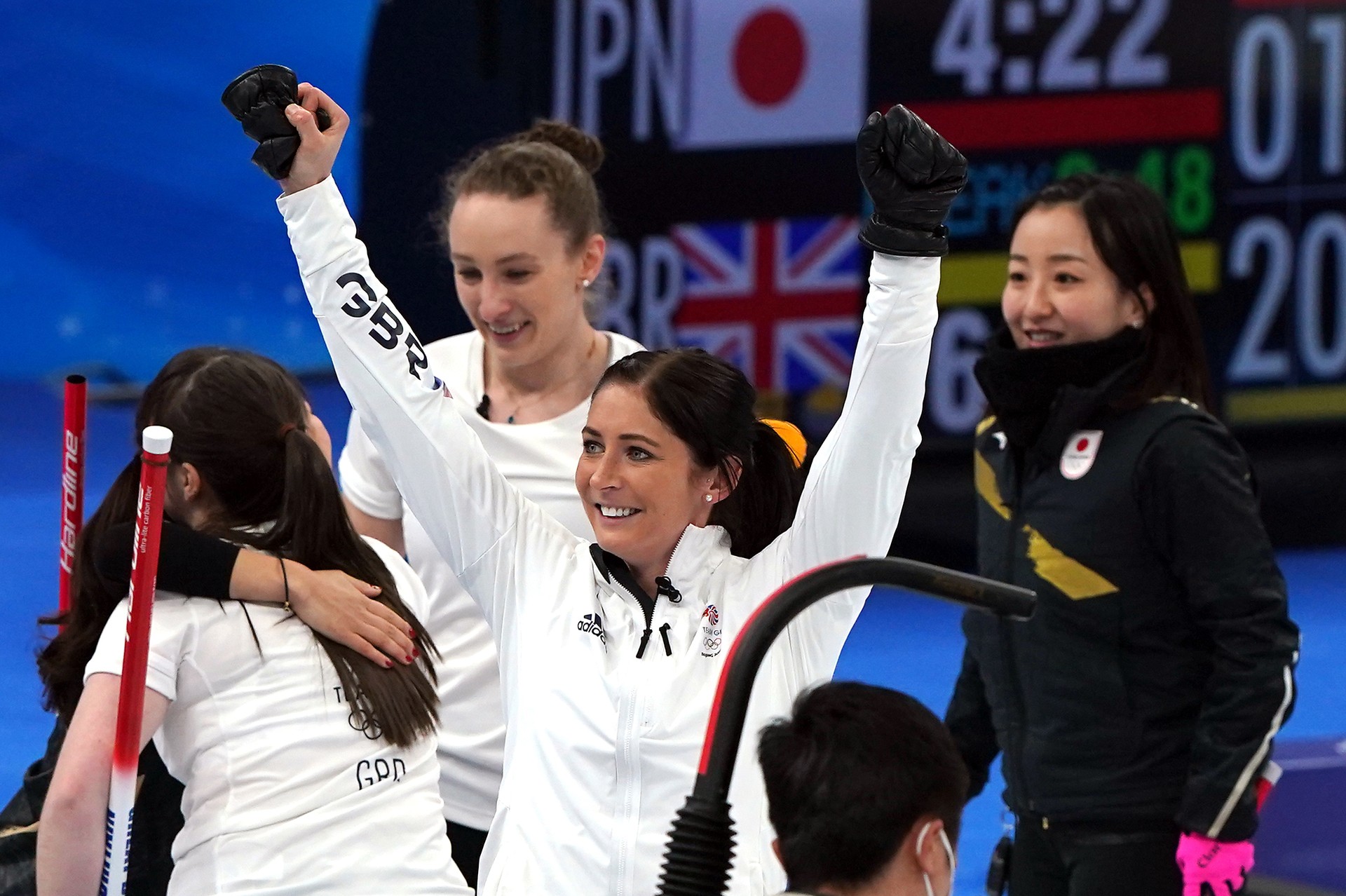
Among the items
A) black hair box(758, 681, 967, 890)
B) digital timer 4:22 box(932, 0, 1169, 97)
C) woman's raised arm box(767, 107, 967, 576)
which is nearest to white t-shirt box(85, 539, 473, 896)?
woman's raised arm box(767, 107, 967, 576)

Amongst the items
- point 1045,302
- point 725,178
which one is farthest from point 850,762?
point 725,178

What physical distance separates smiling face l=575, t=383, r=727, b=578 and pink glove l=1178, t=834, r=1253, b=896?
39.4 inches

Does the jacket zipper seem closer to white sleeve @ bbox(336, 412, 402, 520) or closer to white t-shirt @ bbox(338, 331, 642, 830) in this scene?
white t-shirt @ bbox(338, 331, 642, 830)

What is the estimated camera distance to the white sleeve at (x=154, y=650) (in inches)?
95.9

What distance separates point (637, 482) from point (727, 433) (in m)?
0.17

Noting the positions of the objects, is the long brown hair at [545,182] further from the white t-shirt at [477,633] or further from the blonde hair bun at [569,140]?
the white t-shirt at [477,633]

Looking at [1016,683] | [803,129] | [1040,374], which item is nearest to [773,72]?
[803,129]

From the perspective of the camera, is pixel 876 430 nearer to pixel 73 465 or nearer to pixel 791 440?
pixel 791 440

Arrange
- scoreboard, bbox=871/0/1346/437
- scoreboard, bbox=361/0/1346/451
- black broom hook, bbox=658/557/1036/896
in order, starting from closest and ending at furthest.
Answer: black broom hook, bbox=658/557/1036/896 < scoreboard, bbox=361/0/1346/451 < scoreboard, bbox=871/0/1346/437

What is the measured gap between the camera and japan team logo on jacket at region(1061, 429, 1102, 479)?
318cm

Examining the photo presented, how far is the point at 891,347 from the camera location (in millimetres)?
2314

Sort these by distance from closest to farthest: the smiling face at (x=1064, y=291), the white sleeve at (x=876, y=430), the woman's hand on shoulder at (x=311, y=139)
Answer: the white sleeve at (x=876, y=430), the woman's hand on shoulder at (x=311, y=139), the smiling face at (x=1064, y=291)

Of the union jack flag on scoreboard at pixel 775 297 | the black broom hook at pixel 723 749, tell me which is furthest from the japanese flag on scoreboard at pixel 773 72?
the black broom hook at pixel 723 749

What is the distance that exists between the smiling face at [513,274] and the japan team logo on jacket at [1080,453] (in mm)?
867
